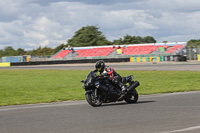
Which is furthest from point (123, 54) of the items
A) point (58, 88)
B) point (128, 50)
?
point (58, 88)

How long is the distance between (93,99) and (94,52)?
2701 inches

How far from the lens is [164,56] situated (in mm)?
56000

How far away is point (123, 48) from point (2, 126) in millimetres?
67046

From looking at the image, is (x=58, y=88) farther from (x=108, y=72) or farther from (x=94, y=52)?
(x=94, y=52)

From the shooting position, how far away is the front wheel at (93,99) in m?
10.0

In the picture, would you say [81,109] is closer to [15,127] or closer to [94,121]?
[94,121]

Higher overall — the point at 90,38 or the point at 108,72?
the point at 90,38

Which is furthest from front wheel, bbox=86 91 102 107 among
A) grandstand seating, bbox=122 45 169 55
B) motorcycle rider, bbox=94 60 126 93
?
grandstand seating, bbox=122 45 169 55

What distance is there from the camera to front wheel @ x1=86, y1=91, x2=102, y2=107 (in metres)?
10.0

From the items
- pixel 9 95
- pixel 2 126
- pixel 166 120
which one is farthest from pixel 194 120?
pixel 9 95

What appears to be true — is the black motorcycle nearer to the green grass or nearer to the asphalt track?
the asphalt track

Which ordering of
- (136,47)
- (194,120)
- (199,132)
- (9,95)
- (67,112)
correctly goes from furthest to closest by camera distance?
(136,47)
(9,95)
(67,112)
(194,120)
(199,132)

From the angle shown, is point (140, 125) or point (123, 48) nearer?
point (140, 125)

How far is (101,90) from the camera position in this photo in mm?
10078
